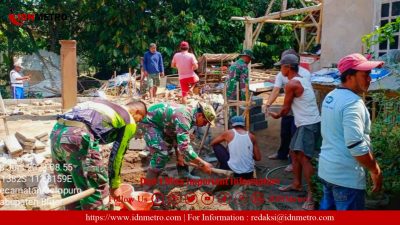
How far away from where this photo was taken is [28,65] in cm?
1474

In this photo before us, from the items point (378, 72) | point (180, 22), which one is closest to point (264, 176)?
point (378, 72)

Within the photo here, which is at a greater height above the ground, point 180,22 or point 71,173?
point 180,22

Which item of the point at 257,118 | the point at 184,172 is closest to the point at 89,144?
the point at 184,172

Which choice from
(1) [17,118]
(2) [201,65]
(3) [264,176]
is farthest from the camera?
(2) [201,65]

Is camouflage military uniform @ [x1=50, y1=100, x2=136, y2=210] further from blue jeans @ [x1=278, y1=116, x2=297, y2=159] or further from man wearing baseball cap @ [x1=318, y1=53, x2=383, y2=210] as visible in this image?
blue jeans @ [x1=278, y1=116, x2=297, y2=159]

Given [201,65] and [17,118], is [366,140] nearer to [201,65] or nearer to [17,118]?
[17,118]

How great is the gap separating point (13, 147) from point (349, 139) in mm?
5297

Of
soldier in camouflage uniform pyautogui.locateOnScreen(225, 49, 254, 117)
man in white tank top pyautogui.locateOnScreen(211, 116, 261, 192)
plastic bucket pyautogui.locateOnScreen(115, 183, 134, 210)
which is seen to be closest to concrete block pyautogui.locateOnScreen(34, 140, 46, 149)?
plastic bucket pyautogui.locateOnScreen(115, 183, 134, 210)

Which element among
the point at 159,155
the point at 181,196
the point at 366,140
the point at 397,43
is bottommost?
the point at 181,196

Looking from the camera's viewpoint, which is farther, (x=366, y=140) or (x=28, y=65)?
(x=28, y=65)

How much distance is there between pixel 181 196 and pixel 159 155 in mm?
548

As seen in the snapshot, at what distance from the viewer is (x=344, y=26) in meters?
8.08

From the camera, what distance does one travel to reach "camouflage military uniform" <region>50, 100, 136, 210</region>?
3402 millimetres

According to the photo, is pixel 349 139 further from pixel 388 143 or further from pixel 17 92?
pixel 17 92
